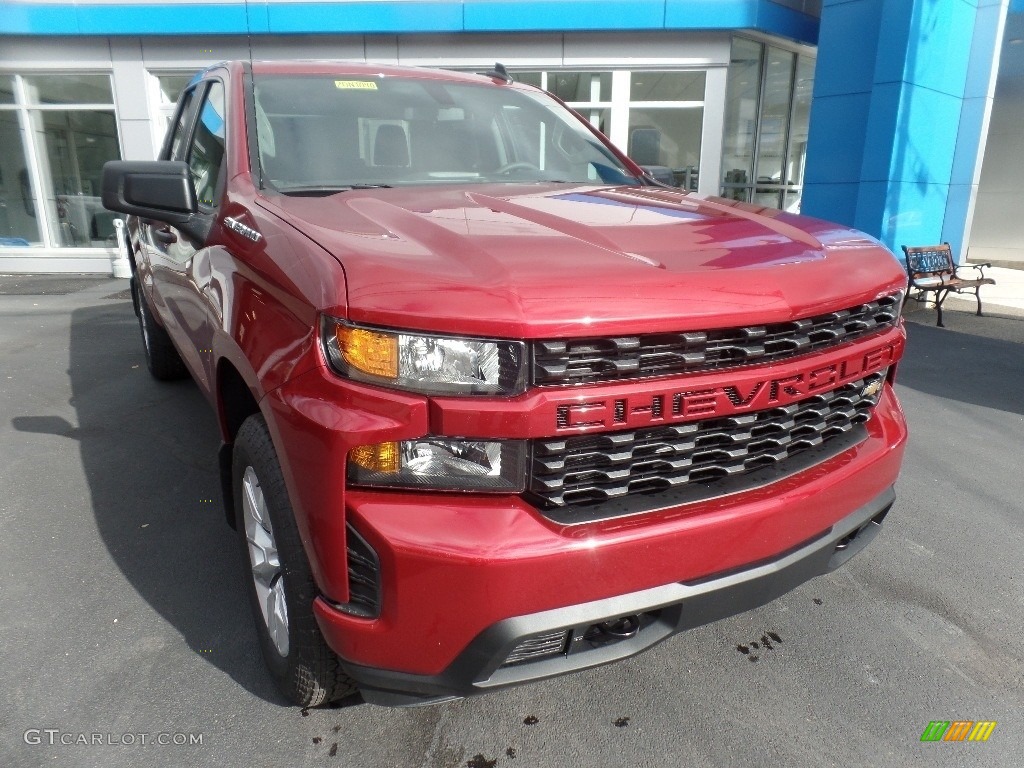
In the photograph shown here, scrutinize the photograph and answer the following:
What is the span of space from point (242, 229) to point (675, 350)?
1269 mm

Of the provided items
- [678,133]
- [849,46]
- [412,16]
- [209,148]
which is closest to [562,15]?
[412,16]

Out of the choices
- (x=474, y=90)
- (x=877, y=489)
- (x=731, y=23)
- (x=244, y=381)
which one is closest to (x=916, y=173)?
(x=731, y=23)

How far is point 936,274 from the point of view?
8.44m

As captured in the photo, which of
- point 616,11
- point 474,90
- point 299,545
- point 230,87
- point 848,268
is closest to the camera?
point 299,545

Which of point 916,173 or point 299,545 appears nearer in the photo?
point 299,545

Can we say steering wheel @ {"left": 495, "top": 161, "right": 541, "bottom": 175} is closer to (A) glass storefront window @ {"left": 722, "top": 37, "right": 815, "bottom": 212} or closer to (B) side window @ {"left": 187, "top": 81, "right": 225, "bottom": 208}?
(B) side window @ {"left": 187, "top": 81, "right": 225, "bottom": 208}

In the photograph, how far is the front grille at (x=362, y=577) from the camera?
1.48 meters

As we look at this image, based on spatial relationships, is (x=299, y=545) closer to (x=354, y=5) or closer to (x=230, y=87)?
(x=230, y=87)

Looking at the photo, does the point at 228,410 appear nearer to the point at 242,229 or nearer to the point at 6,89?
the point at 242,229

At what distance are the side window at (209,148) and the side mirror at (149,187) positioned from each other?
175 mm

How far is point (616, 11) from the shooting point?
1085 centimetres

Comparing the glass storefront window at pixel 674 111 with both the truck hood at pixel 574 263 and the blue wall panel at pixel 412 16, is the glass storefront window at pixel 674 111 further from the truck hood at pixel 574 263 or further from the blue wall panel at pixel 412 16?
the truck hood at pixel 574 263

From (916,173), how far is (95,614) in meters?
9.76

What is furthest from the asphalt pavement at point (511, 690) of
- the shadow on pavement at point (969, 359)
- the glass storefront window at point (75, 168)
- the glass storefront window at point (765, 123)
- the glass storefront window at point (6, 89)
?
the glass storefront window at point (6, 89)
